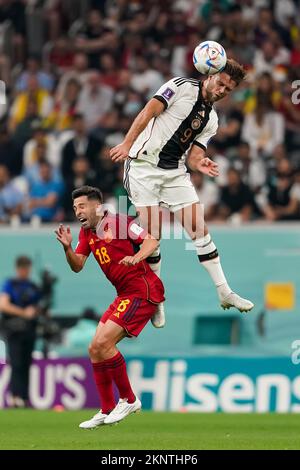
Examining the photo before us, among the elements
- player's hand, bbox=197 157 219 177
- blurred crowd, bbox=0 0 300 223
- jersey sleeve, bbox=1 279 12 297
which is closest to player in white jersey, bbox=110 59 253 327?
player's hand, bbox=197 157 219 177

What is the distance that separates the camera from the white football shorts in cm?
1538

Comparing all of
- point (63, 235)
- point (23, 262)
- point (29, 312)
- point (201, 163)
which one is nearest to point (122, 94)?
point (23, 262)

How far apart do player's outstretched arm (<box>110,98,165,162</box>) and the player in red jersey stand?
0.90 m

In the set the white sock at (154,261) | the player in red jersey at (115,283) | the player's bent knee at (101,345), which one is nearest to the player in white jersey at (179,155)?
the player in red jersey at (115,283)

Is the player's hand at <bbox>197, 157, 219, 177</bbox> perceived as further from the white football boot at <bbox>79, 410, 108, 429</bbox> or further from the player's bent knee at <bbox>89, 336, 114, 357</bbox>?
the white football boot at <bbox>79, 410, 108, 429</bbox>

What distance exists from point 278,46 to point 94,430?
37.1 feet

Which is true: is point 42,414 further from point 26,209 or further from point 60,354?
point 26,209

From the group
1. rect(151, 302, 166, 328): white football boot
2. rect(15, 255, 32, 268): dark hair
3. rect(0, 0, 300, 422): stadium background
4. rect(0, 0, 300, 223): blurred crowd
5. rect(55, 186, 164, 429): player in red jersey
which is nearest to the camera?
rect(55, 186, 164, 429): player in red jersey

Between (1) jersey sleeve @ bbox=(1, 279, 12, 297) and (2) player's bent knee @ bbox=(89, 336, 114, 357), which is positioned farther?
(1) jersey sleeve @ bbox=(1, 279, 12, 297)

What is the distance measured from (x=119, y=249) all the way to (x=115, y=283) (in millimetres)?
482

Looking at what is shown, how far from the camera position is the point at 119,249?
15430 mm

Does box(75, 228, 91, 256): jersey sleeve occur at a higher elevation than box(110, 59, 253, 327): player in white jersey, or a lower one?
lower

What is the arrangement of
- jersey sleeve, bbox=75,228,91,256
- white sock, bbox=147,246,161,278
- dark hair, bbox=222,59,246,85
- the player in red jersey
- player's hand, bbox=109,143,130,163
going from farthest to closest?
white sock, bbox=147,246,161,278
jersey sleeve, bbox=75,228,91,256
the player in red jersey
dark hair, bbox=222,59,246,85
player's hand, bbox=109,143,130,163

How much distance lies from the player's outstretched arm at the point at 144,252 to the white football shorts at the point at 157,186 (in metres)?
0.46
